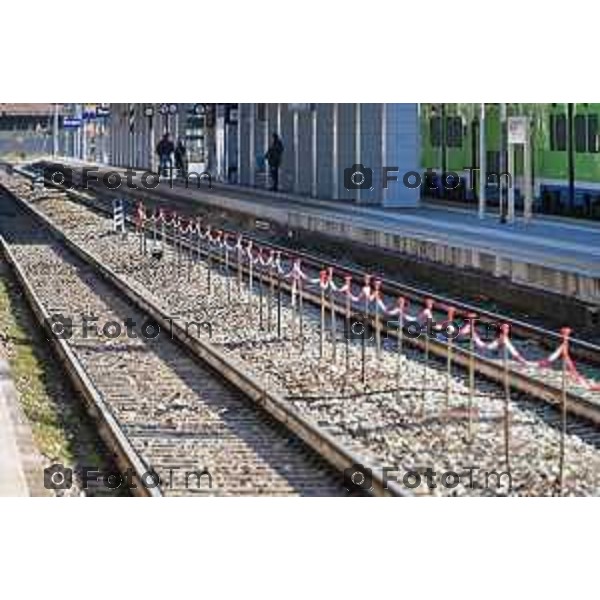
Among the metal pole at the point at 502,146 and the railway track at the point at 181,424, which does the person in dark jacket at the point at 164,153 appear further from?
the railway track at the point at 181,424

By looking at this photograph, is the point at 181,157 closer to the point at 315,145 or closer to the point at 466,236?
the point at 315,145

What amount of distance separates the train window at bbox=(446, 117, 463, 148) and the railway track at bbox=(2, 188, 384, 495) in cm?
1524

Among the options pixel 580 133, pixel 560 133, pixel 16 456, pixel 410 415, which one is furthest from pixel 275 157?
pixel 16 456

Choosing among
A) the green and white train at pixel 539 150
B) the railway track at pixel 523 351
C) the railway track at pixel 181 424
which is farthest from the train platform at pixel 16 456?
the green and white train at pixel 539 150

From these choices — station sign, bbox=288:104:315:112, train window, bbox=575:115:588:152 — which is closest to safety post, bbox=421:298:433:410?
train window, bbox=575:115:588:152

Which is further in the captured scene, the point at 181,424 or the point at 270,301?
the point at 270,301

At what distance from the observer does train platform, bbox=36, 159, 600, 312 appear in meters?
19.8

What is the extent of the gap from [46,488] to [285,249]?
20.6 meters

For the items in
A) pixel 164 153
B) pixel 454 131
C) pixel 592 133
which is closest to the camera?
pixel 592 133

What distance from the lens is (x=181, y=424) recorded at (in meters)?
13.1

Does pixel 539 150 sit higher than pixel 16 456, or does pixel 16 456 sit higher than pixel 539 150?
pixel 539 150

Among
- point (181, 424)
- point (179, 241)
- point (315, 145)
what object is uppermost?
point (315, 145)

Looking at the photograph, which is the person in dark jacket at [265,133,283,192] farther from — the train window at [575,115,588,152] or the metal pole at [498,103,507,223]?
the train window at [575,115,588,152]

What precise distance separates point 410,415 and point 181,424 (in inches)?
78.4
